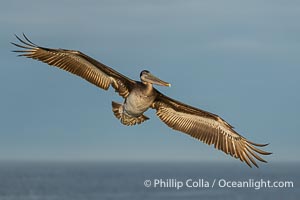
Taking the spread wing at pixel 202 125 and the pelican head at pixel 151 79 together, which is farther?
the spread wing at pixel 202 125

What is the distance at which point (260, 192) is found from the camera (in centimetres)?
10044

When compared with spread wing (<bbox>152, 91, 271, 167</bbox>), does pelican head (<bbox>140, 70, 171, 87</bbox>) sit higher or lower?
higher

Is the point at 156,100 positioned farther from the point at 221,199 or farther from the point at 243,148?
the point at 221,199

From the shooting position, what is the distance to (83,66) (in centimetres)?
2086

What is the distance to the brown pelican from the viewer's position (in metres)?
20.4

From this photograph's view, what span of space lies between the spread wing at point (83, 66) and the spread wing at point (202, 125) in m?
0.99

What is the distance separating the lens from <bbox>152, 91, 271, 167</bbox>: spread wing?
2114cm

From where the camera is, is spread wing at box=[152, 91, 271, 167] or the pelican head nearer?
the pelican head

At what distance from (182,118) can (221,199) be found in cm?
7155

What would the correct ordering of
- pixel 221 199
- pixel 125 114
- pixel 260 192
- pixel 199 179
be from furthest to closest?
pixel 199 179, pixel 260 192, pixel 221 199, pixel 125 114

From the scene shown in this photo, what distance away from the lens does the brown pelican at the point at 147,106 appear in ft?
67.0

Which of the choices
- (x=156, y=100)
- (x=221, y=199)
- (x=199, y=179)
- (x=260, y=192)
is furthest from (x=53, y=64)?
(x=199, y=179)

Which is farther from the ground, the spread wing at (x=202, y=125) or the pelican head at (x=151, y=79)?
the pelican head at (x=151, y=79)

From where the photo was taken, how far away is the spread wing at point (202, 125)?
21.1 meters
